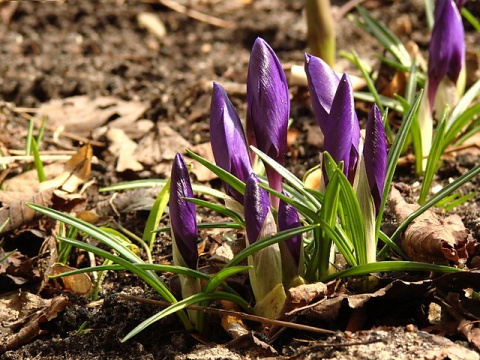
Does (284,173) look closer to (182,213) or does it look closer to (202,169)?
(182,213)

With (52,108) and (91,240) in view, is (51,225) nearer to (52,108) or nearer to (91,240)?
(91,240)

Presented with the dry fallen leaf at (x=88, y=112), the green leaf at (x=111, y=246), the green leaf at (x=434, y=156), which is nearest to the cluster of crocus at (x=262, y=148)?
the green leaf at (x=111, y=246)

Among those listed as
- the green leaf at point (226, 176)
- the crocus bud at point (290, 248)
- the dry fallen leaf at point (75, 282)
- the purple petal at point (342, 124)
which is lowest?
the dry fallen leaf at point (75, 282)

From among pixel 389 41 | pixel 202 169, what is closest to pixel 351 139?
pixel 202 169

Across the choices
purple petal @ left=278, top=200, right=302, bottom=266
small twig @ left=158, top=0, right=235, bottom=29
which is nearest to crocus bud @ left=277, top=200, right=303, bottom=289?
purple petal @ left=278, top=200, right=302, bottom=266

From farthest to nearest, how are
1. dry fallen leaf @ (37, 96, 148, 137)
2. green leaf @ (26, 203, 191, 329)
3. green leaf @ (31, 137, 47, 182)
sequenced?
dry fallen leaf @ (37, 96, 148, 137), green leaf @ (31, 137, 47, 182), green leaf @ (26, 203, 191, 329)

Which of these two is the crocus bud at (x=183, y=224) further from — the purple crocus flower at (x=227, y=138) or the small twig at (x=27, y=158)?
the small twig at (x=27, y=158)

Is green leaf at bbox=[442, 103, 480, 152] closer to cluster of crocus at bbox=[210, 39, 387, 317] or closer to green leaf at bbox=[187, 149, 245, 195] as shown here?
cluster of crocus at bbox=[210, 39, 387, 317]
